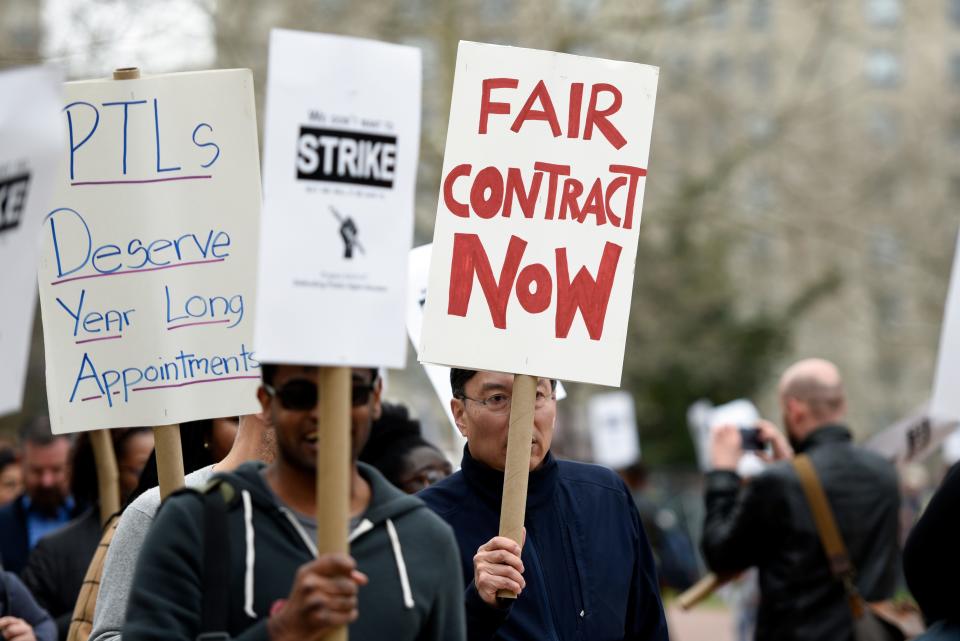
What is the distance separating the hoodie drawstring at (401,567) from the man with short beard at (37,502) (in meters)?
3.93

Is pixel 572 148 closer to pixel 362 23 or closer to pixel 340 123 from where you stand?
pixel 340 123

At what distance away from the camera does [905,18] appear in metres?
24.8

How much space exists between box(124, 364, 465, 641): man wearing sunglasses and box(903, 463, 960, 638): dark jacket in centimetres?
166

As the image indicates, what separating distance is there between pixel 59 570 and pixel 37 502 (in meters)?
1.77

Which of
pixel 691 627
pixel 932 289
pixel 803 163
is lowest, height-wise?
pixel 691 627

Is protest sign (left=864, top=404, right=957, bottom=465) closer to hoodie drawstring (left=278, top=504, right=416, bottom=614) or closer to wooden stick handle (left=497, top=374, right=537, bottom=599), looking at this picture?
wooden stick handle (left=497, top=374, right=537, bottom=599)

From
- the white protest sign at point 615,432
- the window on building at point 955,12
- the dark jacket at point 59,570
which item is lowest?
the white protest sign at point 615,432

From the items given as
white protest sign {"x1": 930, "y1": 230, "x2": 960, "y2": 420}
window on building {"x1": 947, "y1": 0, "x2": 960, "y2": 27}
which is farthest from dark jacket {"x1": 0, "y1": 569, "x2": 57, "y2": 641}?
window on building {"x1": 947, "y1": 0, "x2": 960, "y2": 27}

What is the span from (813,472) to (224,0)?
13.9 m

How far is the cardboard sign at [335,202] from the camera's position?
325 centimetres

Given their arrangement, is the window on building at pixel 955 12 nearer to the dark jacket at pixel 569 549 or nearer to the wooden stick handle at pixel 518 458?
the dark jacket at pixel 569 549

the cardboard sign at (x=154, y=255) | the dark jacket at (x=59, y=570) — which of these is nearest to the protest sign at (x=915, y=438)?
the dark jacket at (x=59, y=570)

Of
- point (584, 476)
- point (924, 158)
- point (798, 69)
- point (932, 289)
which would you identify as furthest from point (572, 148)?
point (932, 289)

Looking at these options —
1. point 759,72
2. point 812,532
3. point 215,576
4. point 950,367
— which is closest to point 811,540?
point 812,532
